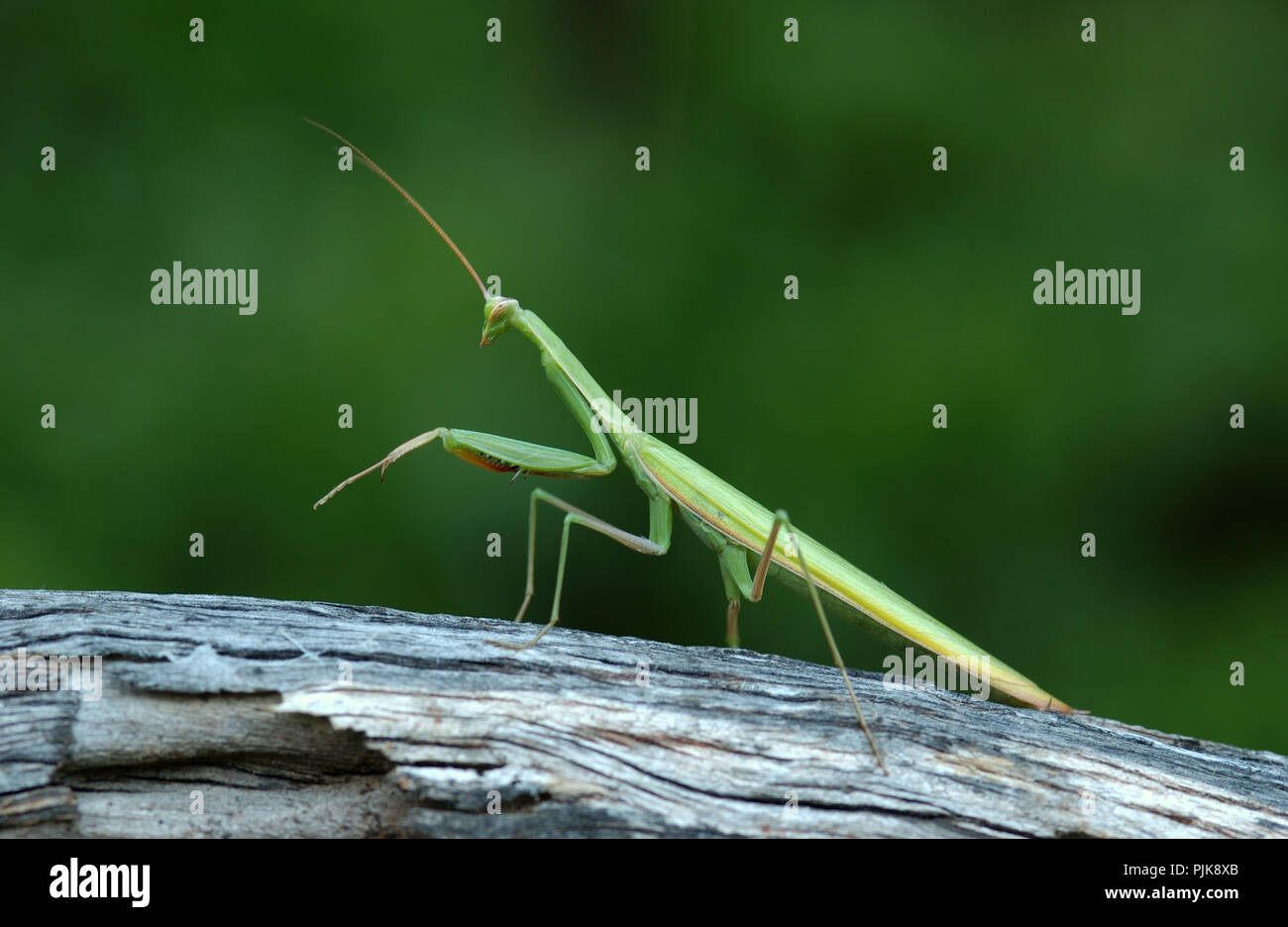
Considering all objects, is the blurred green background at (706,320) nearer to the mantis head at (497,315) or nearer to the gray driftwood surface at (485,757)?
the mantis head at (497,315)

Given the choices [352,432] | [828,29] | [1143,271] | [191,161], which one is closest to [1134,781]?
[1143,271]

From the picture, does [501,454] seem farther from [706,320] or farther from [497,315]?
[706,320]

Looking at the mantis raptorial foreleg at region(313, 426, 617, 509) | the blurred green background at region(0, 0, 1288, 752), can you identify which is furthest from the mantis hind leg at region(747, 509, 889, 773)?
the blurred green background at region(0, 0, 1288, 752)

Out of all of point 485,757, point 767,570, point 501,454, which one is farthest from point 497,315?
point 485,757

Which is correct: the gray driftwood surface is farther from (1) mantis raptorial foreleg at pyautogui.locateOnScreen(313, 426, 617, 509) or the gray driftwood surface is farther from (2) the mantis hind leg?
(1) mantis raptorial foreleg at pyautogui.locateOnScreen(313, 426, 617, 509)

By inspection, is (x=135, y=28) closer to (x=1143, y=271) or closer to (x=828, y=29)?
(x=828, y=29)
